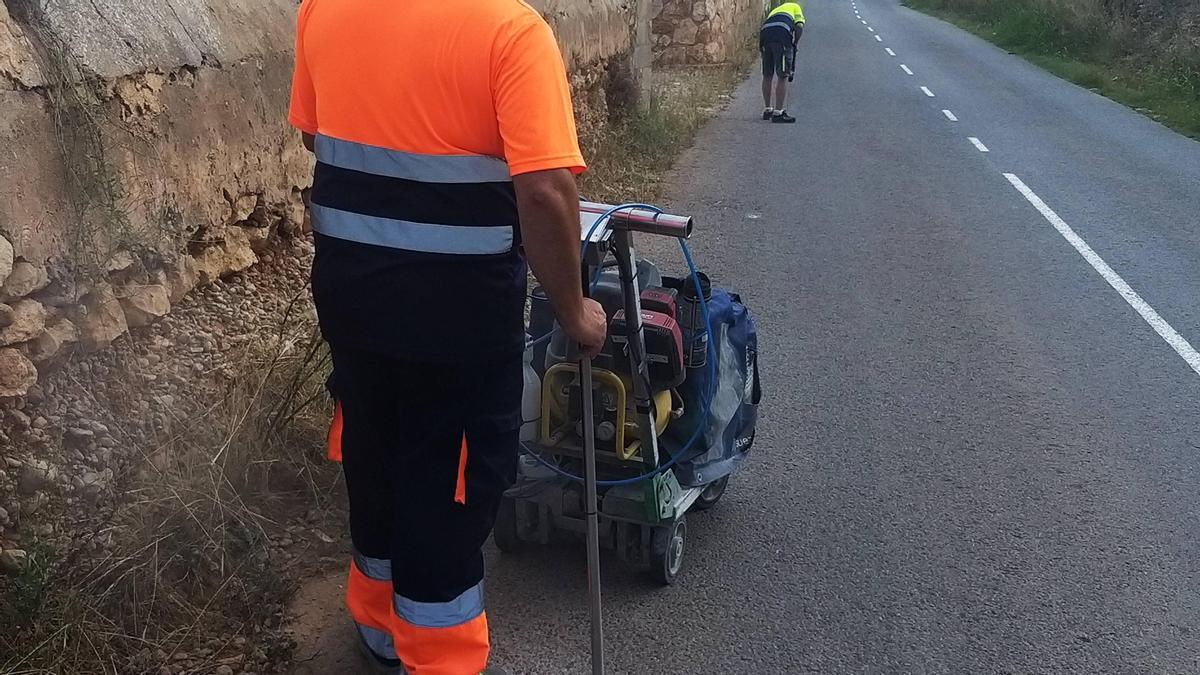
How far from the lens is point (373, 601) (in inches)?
115

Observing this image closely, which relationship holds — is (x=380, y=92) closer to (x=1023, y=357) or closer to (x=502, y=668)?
(x=502, y=668)

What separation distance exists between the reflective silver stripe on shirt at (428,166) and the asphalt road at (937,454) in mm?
1570

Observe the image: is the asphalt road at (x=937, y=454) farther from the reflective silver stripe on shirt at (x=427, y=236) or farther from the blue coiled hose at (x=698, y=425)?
the reflective silver stripe on shirt at (x=427, y=236)

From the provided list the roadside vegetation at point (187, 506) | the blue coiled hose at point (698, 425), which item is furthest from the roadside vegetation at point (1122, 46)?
the roadside vegetation at point (187, 506)

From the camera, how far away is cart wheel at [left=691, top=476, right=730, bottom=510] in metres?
3.94

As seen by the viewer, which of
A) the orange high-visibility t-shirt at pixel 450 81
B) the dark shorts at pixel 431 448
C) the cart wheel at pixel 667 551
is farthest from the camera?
the cart wheel at pixel 667 551

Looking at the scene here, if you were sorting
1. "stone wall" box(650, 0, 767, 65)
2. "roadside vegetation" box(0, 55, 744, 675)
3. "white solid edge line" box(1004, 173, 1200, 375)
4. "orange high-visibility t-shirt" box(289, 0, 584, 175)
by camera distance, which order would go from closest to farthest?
"orange high-visibility t-shirt" box(289, 0, 584, 175) < "roadside vegetation" box(0, 55, 744, 675) < "white solid edge line" box(1004, 173, 1200, 375) < "stone wall" box(650, 0, 767, 65)

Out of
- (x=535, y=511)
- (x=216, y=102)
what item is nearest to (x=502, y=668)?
(x=535, y=511)

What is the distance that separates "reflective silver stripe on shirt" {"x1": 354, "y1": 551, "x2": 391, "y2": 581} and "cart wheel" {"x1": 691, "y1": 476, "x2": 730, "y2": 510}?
4.51ft

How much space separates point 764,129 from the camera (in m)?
13.6

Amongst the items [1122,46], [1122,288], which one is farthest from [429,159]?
[1122,46]

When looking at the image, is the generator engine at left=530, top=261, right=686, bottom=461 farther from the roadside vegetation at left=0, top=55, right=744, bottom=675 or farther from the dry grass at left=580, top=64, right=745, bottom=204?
the dry grass at left=580, top=64, right=745, bottom=204

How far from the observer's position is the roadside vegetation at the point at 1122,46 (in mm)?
17359

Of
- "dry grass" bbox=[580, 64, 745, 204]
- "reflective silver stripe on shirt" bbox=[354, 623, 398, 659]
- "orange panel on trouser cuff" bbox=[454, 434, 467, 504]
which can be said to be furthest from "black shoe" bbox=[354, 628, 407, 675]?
"dry grass" bbox=[580, 64, 745, 204]
